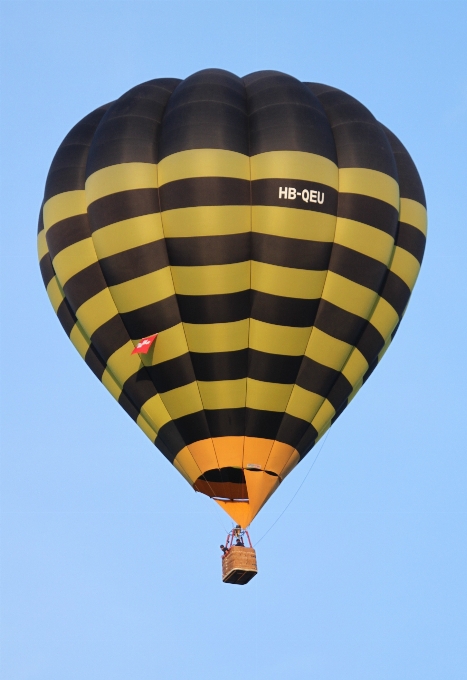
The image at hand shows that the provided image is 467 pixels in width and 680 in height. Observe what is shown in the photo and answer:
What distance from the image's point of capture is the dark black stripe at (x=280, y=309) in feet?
65.3

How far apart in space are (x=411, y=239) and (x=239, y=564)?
5.40 meters

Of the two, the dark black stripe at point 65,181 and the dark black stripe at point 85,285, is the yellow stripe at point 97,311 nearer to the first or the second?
the dark black stripe at point 85,285

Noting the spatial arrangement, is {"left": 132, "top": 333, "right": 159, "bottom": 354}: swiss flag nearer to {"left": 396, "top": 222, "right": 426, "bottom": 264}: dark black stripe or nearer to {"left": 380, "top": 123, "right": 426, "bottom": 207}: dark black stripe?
{"left": 396, "top": 222, "right": 426, "bottom": 264}: dark black stripe

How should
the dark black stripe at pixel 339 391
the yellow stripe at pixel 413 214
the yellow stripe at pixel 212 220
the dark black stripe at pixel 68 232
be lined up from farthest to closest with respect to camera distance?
the yellow stripe at pixel 413 214 → the dark black stripe at pixel 339 391 → the dark black stripe at pixel 68 232 → the yellow stripe at pixel 212 220

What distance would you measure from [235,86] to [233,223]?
2445 millimetres

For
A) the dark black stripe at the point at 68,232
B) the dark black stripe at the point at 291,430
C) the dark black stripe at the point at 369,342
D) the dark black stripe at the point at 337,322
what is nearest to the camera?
the dark black stripe at the point at 337,322

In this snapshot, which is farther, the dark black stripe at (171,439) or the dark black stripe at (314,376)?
the dark black stripe at (171,439)

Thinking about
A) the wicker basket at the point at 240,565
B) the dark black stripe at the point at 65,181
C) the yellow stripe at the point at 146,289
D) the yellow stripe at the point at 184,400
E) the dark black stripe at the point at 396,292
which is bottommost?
the wicker basket at the point at 240,565

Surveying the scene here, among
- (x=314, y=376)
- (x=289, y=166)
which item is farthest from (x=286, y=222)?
(x=314, y=376)

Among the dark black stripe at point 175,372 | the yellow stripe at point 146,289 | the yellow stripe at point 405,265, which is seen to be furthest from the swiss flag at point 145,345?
the yellow stripe at point 405,265

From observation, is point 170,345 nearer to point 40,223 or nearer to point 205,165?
point 205,165

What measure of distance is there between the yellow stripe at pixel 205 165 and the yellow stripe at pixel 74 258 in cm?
142

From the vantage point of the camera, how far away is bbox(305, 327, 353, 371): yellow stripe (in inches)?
797

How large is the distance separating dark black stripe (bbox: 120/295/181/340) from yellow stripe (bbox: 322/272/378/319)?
205cm
